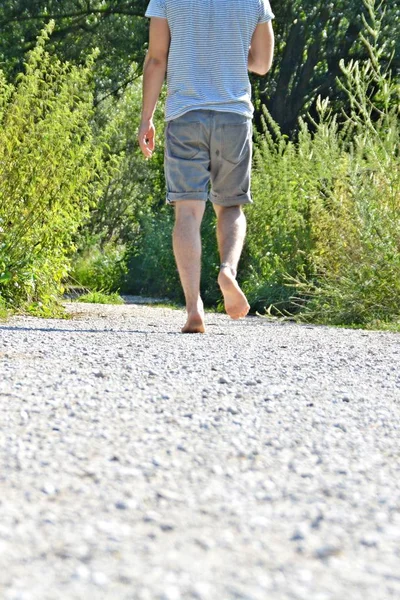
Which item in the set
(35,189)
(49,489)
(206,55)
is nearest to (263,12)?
(206,55)

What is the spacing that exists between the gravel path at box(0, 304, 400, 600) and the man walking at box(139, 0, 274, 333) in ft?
3.37

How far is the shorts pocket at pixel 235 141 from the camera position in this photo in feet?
16.6

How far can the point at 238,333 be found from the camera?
5406mm

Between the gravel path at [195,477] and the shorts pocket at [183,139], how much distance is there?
129 centimetres

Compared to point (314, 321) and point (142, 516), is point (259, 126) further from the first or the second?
point (142, 516)

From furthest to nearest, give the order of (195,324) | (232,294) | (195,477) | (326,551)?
(195,324) < (232,294) < (195,477) < (326,551)

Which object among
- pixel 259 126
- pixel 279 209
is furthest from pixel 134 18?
pixel 279 209

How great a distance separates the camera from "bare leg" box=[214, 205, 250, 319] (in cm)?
489

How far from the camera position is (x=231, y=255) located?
5098mm

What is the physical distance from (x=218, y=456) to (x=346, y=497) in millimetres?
393

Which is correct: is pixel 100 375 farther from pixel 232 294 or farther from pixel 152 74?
pixel 152 74

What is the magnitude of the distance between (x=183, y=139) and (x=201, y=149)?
114mm

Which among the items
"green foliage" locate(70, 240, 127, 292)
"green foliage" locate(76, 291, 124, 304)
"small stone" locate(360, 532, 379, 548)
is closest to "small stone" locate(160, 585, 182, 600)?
"small stone" locate(360, 532, 379, 548)

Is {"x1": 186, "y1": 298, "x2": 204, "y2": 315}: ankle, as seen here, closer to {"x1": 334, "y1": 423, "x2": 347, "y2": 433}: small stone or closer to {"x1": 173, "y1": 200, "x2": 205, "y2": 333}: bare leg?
{"x1": 173, "y1": 200, "x2": 205, "y2": 333}: bare leg
